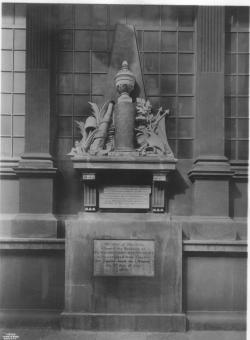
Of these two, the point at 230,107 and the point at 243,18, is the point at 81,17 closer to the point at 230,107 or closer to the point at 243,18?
the point at 243,18

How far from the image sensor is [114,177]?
812cm

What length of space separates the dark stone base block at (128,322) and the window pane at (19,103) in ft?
14.4

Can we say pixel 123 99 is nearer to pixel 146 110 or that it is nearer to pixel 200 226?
pixel 146 110

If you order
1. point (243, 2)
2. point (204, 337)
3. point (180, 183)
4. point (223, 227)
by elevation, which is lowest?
point (204, 337)

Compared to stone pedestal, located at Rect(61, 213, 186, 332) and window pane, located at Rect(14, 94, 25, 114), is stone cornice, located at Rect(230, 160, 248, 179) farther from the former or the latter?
window pane, located at Rect(14, 94, 25, 114)

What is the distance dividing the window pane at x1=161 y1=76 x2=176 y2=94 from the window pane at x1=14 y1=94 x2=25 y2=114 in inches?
121

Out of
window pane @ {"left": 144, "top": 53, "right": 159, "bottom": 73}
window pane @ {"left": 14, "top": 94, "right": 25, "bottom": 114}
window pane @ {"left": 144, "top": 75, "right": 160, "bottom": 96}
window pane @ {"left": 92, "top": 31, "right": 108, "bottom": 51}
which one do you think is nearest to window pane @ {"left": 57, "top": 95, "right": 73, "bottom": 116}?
window pane @ {"left": 14, "top": 94, "right": 25, "bottom": 114}

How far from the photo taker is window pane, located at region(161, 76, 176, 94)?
8578 millimetres

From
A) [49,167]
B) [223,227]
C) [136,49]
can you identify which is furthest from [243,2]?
[49,167]

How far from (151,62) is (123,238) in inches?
152

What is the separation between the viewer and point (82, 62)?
28.1 feet

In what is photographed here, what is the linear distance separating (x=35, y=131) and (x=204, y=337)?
5374 millimetres

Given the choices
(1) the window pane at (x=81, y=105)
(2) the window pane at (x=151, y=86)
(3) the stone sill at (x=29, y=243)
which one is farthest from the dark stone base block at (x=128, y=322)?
(2) the window pane at (x=151, y=86)

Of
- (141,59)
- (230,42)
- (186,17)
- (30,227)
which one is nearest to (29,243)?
(30,227)
